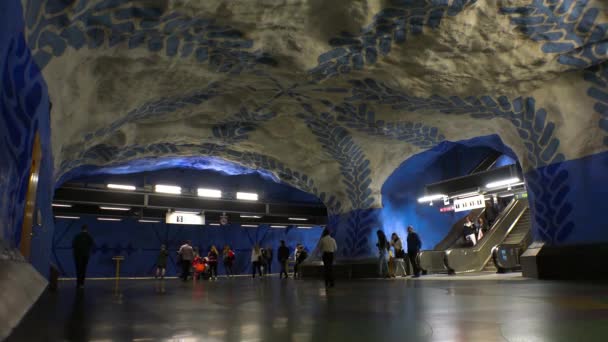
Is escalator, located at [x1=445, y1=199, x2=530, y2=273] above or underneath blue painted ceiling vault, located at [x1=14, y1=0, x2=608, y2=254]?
underneath

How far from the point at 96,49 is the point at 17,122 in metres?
3.24

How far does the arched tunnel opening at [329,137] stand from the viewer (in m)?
3.59

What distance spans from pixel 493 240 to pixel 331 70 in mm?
9888

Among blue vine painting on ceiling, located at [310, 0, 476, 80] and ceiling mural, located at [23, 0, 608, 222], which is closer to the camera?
ceiling mural, located at [23, 0, 608, 222]

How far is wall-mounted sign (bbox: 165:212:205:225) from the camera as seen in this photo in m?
19.6

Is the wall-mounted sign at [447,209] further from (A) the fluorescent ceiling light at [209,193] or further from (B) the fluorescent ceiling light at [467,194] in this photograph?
(A) the fluorescent ceiling light at [209,193]

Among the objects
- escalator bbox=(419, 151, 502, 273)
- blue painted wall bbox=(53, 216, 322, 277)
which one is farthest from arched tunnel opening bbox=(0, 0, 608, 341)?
blue painted wall bbox=(53, 216, 322, 277)

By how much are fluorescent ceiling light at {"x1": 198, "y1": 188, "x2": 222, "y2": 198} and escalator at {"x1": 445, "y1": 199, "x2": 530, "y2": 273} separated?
1091cm

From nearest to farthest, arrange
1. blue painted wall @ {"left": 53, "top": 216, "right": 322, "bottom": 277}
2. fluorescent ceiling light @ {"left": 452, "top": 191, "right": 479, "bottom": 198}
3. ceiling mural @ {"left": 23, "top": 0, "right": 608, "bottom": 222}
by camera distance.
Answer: ceiling mural @ {"left": 23, "top": 0, "right": 608, "bottom": 222}, fluorescent ceiling light @ {"left": 452, "top": 191, "right": 479, "bottom": 198}, blue painted wall @ {"left": 53, "top": 216, "right": 322, "bottom": 277}

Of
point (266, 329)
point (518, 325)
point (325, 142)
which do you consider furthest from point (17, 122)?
point (325, 142)

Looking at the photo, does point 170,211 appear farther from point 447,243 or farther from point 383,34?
point 383,34

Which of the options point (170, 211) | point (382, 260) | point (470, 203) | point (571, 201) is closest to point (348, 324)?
point (571, 201)

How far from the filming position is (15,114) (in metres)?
3.88

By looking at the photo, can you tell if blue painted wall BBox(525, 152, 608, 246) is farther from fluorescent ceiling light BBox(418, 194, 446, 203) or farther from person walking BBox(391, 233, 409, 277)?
fluorescent ceiling light BBox(418, 194, 446, 203)
